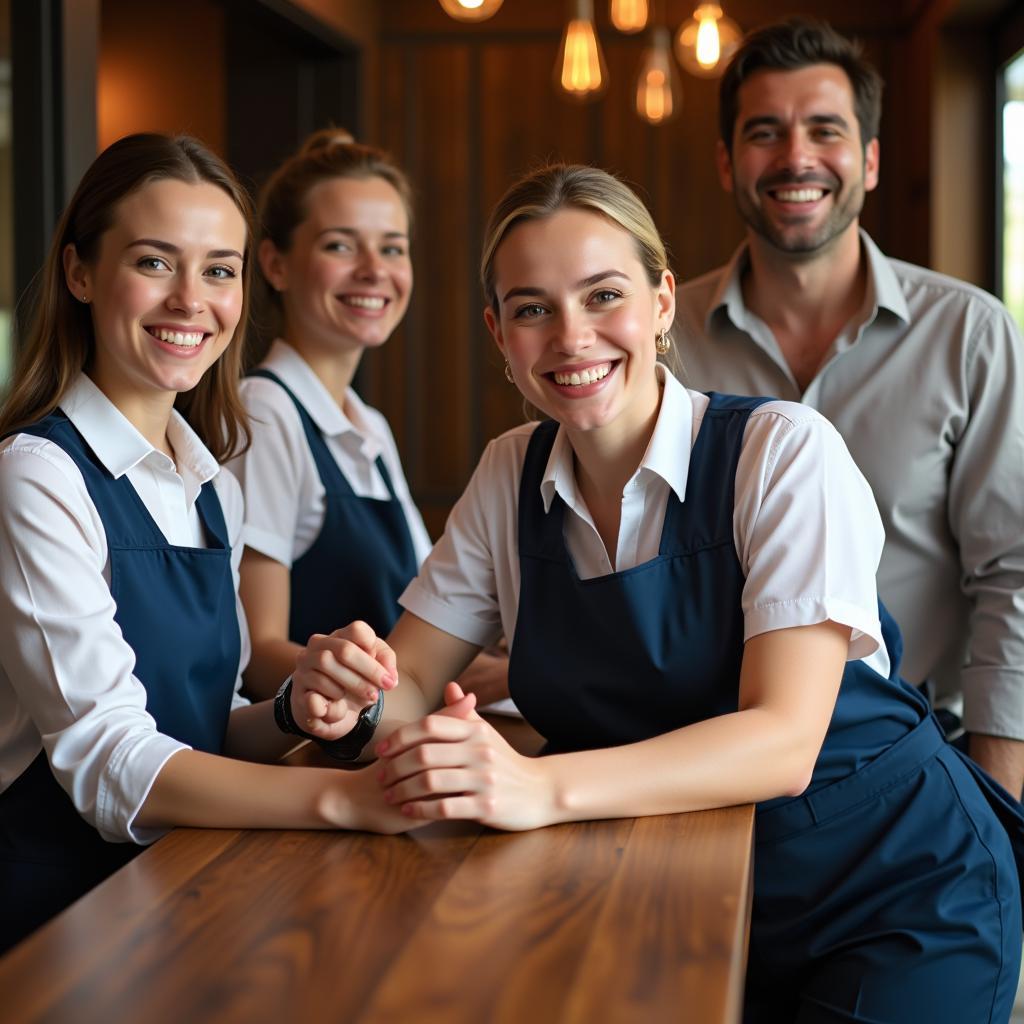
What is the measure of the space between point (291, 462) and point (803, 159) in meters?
1.17

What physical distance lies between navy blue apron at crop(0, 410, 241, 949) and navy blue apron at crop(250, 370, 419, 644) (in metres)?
0.69

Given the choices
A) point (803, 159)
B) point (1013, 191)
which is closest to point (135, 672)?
point (803, 159)

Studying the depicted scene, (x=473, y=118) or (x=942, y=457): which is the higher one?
(x=473, y=118)

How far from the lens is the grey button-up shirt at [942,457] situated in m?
2.40

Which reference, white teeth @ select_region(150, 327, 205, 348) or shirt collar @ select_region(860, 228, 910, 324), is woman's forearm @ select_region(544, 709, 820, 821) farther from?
shirt collar @ select_region(860, 228, 910, 324)

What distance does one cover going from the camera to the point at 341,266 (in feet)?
9.14

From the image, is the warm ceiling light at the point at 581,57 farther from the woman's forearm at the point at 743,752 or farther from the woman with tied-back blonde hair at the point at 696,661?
the woman's forearm at the point at 743,752

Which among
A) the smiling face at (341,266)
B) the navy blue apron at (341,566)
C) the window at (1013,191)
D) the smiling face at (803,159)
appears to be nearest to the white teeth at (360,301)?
the smiling face at (341,266)

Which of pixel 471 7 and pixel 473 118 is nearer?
pixel 471 7

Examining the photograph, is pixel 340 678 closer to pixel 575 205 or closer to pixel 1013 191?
pixel 575 205

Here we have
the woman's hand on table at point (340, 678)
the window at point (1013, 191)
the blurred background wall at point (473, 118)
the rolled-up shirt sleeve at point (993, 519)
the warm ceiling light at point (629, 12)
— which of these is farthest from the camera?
the blurred background wall at point (473, 118)

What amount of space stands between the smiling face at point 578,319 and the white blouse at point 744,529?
0.23 feet

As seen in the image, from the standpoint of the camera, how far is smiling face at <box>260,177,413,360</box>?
2.79 meters

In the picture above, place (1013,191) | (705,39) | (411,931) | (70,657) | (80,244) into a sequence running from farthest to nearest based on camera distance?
(1013,191) < (705,39) < (80,244) < (70,657) < (411,931)
